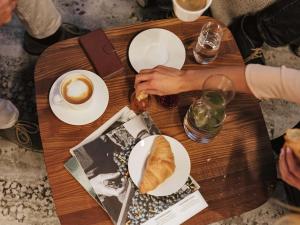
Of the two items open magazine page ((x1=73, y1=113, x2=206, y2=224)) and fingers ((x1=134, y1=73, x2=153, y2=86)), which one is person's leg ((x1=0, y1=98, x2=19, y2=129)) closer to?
open magazine page ((x1=73, y1=113, x2=206, y2=224))

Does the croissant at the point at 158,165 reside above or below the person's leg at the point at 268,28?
below

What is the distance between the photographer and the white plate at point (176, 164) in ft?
3.66

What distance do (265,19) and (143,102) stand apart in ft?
2.57

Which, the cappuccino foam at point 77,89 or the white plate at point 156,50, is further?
the white plate at point 156,50

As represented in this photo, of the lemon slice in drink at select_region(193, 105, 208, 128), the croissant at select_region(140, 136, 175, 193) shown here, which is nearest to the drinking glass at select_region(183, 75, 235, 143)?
the lemon slice in drink at select_region(193, 105, 208, 128)

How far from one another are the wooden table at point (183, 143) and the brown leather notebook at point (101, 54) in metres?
0.03

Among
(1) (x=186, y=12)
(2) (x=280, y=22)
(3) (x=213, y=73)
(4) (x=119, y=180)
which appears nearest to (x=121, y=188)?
(4) (x=119, y=180)

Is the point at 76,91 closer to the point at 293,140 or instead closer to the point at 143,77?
the point at 143,77

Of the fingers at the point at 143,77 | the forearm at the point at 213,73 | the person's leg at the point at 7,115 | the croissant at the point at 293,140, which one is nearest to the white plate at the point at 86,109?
the fingers at the point at 143,77

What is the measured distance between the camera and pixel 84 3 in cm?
196

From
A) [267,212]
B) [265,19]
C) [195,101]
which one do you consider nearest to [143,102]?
[195,101]

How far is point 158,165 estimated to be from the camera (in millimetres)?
1108

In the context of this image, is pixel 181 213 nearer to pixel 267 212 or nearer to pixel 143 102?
pixel 143 102

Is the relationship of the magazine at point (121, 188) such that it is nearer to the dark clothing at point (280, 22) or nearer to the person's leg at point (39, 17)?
the person's leg at point (39, 17)
